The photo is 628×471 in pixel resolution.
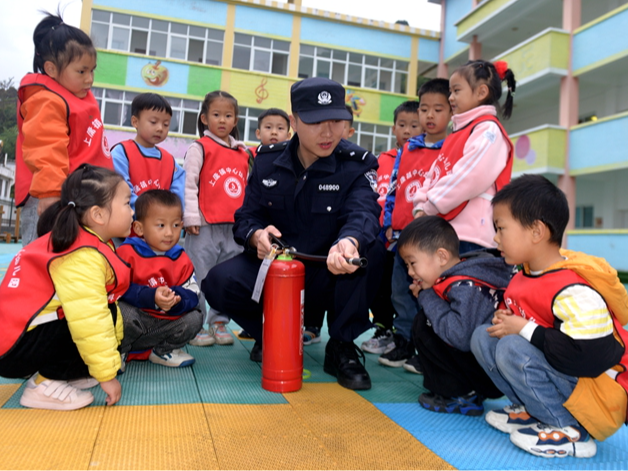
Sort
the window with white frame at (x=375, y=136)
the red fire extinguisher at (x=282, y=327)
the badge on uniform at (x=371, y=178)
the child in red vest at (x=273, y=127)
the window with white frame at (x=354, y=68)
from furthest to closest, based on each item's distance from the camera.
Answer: the window with white frame at (x=375, y=136) < the window with white frame at (x=354, y=68) < the child in red vest at (x=273, y=127) < the badge on uniform at (x=371, y=178) < the red fire extinguisher at (x=282, y=327)

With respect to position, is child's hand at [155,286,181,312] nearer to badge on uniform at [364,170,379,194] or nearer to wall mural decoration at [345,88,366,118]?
badge on uniform at [364,170,379,194]

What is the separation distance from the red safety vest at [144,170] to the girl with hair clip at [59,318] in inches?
49.4

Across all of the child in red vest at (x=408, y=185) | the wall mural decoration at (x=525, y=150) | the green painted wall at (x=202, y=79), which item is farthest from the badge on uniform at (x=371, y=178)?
the green painted wall at (x=202, y=79)

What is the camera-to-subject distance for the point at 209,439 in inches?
68.9

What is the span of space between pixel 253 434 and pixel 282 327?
629 mm

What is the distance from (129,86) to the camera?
17.8 metres

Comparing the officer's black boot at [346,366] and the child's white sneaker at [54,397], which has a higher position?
the officer's black boot at [346,366]

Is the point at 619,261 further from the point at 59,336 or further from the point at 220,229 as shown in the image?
the point at 59,336

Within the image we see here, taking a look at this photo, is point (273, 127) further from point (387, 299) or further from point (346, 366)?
point (346, 366)

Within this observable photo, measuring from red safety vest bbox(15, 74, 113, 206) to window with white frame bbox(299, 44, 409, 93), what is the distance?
1783 centimetres

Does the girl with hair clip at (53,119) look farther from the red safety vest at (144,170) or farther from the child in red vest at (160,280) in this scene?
the child in red vest at (160,280)

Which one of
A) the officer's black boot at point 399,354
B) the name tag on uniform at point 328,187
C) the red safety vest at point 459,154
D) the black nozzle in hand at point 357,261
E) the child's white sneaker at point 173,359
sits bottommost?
the child's white sneaker at point 173,359

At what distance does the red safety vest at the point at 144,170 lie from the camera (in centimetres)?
340

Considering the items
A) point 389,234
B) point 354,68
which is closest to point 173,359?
point 389,234
